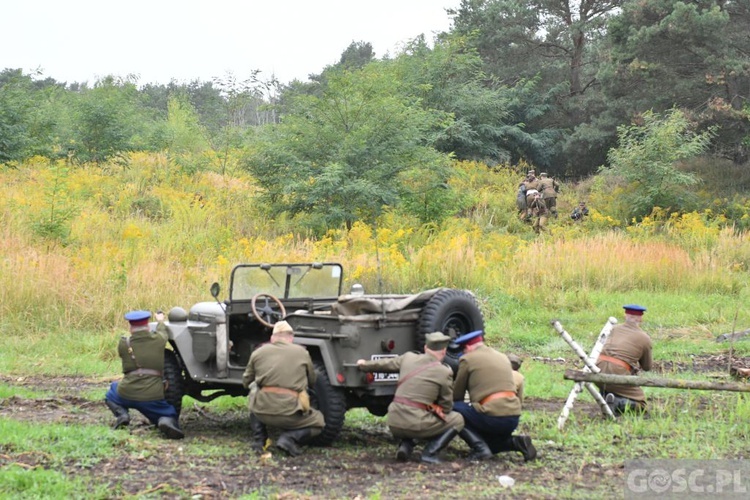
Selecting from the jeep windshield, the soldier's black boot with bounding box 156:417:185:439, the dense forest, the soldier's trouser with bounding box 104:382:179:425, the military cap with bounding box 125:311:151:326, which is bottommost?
the soldier's black boot with bounding box 156:417:185:439

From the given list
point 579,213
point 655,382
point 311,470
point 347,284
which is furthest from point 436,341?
point 579,213

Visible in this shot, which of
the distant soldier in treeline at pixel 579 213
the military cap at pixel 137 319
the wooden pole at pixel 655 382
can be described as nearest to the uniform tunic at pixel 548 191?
the distant soldier in treeline at pixel 579 213

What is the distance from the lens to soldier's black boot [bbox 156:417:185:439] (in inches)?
335

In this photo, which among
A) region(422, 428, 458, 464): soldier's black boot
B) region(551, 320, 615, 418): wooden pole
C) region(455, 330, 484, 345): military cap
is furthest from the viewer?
region(551, 320, 615, 418): wooden pole

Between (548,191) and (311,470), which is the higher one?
(548,191)

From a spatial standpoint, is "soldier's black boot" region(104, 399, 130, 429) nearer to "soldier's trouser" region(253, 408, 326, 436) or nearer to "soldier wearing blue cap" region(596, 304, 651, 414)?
"soldier's trouser" region(253, 408, 326, 436)

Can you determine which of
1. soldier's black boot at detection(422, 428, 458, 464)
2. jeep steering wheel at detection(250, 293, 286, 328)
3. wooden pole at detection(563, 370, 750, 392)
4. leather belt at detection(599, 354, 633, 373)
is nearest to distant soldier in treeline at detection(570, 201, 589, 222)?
leather belt at detection(599, 354, 633, 373)

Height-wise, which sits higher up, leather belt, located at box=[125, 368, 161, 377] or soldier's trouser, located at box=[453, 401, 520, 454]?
leather belt, located at box=[125, 368, 161, 377]

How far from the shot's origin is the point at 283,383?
310 inches

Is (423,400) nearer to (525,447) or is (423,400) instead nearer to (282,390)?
(525,447)

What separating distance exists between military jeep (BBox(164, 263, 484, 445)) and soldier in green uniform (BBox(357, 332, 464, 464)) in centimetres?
46

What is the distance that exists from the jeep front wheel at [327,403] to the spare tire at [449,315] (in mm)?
961

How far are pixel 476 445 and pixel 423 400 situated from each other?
690 millimetres

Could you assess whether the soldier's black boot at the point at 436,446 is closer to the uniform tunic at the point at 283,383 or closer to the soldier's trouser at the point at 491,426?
the soldier's trouser at the point at 491,426
